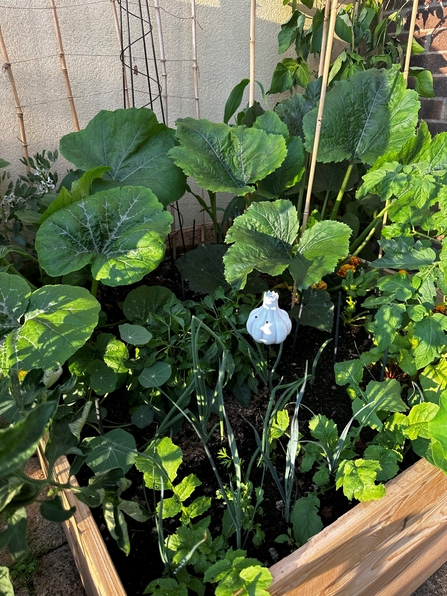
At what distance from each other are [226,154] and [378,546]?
3.79ft

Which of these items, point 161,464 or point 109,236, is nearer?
point 161,464

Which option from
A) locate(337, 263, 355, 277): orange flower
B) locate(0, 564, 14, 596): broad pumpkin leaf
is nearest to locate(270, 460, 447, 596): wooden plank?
locate(0, 564, 14, 596): broad pumpkin leaf

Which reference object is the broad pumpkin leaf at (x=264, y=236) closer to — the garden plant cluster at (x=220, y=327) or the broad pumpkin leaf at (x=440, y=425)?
the garden plant cluster at (x=220, y=327)

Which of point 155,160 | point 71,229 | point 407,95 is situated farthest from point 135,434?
point 407,95

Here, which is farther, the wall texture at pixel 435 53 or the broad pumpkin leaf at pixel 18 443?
the wall texture at pixel 435 53

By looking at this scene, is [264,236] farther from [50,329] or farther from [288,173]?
[50,329]

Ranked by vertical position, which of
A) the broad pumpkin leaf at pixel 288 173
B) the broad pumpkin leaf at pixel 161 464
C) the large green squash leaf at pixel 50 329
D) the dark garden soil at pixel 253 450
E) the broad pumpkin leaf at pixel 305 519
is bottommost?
the dark garden soil at pixel 253 450

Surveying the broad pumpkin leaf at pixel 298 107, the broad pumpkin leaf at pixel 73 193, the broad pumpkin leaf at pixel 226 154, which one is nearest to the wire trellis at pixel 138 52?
the broad pumpkin leaf at pixel 226 154

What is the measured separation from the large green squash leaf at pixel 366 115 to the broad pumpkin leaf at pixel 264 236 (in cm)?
28

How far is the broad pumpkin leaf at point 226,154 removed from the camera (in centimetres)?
125

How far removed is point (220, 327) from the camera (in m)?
1.18

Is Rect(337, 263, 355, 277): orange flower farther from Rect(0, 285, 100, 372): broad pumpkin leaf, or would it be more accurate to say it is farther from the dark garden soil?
Rect(0, 285, 100, 372): broad pumpkin leaf

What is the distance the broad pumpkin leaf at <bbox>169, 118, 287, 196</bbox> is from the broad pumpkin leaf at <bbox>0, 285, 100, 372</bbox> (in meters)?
0.52

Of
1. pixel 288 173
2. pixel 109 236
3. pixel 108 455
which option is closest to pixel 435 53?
pixel 288 173
